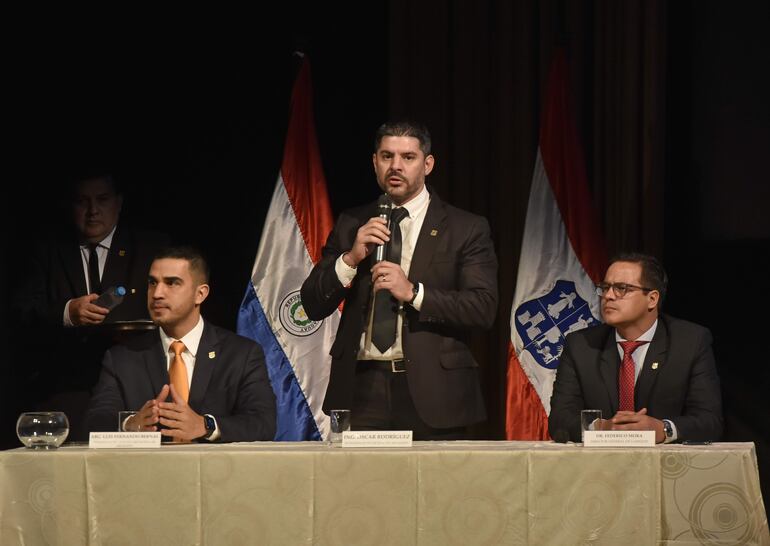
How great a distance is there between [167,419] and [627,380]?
56.9 inches

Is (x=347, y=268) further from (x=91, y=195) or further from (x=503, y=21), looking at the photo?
(x=503, y=21)

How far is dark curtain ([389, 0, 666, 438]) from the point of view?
4988 mm

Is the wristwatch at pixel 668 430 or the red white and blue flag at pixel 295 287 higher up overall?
the red white and blue flag at pixel 295 287

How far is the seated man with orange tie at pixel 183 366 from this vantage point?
3426 millimetres

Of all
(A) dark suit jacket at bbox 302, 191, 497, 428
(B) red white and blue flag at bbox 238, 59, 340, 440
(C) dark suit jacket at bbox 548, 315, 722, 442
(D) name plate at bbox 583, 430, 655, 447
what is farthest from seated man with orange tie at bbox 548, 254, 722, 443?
(B) red white and blue flag at bbox 238, 59, 340, 440

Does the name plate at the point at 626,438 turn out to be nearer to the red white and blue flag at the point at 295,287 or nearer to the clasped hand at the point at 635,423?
the clasped hand at the point at 635,423

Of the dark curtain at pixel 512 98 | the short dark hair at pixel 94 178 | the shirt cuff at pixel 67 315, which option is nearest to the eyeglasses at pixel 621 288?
the dark curtain at pixel 512 98

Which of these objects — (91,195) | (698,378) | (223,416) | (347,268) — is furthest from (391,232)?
(91,195)

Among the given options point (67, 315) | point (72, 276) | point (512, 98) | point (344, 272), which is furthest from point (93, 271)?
point (512, 98)

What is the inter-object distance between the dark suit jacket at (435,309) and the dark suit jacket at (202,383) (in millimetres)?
266

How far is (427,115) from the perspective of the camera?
518 cm

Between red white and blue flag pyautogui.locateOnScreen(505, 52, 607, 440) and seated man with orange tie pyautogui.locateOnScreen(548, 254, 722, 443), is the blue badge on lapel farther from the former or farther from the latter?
seated man with orange tie pyautogui.locateOnScreen(548, 254, 722, 443)

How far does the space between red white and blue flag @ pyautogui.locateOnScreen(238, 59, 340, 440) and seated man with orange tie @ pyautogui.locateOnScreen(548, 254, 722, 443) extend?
5.09ft

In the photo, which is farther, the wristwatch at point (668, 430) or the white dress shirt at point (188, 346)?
the white dress shirt at point (188, 346)
